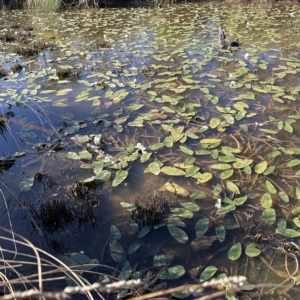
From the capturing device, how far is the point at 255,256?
182 cm

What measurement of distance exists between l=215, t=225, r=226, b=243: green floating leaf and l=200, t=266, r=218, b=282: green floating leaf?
9.2 inches

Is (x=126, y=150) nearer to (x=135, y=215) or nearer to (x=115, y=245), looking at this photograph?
(x=135, y=215)

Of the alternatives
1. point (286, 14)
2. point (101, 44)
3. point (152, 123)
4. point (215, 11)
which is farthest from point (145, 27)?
point (152, 123)

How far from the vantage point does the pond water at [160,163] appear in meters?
1.83

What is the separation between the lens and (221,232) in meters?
1.97

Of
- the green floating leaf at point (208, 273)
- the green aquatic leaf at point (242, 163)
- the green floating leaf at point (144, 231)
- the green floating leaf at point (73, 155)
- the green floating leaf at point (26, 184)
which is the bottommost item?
the green floating leaf at point (208, 273)

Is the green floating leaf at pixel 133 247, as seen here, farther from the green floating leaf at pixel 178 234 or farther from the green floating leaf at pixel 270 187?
the green floating leaf at pixel 270 187

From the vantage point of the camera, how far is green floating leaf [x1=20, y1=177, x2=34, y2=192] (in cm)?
239

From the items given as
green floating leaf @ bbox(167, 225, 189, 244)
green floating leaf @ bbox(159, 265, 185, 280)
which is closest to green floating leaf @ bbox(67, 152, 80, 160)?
green floating leaf @ bbox(167, 225, 189, 244)

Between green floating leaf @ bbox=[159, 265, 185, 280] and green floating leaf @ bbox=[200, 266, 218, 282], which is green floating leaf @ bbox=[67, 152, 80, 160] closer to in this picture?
green floating leaf @ bbox=[159, 265, 185, 280]

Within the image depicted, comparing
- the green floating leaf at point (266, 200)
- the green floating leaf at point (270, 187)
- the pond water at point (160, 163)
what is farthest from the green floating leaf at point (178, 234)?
the green floating leaf at point (270, 187)

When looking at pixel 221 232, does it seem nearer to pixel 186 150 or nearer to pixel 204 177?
pixel 204 177

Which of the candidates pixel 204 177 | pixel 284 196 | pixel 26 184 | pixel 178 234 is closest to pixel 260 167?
pixel 284 196

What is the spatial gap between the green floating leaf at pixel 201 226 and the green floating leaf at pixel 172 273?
30 cm
